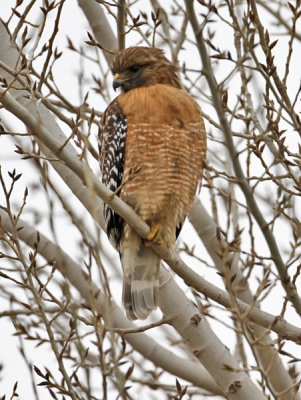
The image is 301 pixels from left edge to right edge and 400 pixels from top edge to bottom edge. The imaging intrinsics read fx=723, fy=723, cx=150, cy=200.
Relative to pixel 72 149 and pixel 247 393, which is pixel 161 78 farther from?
pixel 247 393

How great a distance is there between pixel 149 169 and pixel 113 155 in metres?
0.35

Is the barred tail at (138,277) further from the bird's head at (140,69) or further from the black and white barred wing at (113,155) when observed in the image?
the bird's head at (140,69)

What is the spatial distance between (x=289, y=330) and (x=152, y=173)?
176 cm

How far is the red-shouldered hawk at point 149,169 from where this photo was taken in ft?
18.3

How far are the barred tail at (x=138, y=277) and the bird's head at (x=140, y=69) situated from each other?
1308 millimetres

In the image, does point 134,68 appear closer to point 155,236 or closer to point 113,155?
point 113,155

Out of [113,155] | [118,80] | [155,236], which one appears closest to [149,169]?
[113,155]

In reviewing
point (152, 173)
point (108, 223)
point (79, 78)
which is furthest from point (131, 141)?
Answer: point (79, 78)

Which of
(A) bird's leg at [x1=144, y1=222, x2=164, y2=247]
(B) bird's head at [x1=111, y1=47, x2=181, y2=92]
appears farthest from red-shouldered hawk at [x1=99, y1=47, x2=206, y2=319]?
(B) bird's head at [x1=111, y1=47, x2=181, y2=92]

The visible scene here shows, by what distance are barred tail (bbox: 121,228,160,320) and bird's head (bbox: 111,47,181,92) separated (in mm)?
1308

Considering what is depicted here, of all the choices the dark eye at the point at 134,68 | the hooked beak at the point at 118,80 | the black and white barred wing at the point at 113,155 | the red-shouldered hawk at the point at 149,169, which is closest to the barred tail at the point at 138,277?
the red-shouldered hawk at the point at 149,169

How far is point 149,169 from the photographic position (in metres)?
5.55

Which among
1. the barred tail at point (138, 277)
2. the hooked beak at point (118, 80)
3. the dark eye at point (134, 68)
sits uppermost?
the dark eye at point (134, 68)

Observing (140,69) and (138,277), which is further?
(140,69)
